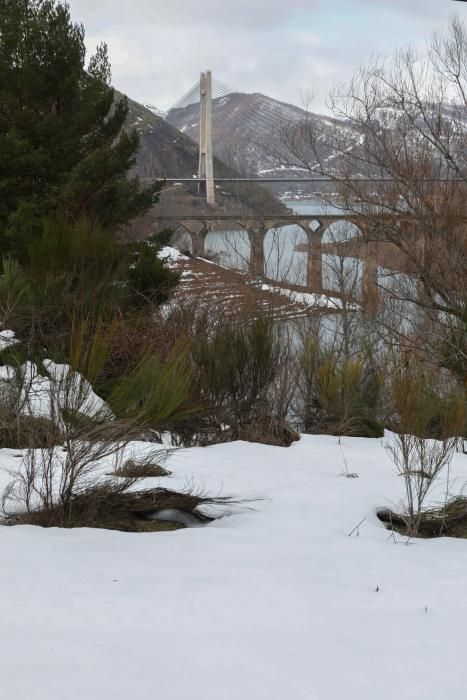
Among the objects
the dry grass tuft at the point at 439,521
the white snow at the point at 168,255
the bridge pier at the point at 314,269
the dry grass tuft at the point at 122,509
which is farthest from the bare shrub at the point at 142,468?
the bridge pier at the point at 314,269

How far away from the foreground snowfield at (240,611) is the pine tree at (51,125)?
10.2 meters

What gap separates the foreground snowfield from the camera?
2.38 meters

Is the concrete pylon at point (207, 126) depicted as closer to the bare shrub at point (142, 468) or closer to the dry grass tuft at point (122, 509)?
the bare shrub at point (142, 468)

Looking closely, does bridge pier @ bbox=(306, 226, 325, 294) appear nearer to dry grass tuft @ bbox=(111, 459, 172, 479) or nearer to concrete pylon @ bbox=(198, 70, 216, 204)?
dry grass tuft @ bbox=(111, 459, 172, 479)

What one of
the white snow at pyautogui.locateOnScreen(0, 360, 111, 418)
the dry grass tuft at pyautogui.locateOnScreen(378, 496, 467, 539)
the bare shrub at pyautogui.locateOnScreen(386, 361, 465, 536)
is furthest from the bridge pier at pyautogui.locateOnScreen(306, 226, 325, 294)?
the dry grass tuft at pyautogui.locateOnScreen(378, 496, 467, 539)

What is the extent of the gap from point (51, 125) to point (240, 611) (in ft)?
41.0

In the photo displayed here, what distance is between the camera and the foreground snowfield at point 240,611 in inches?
93.6

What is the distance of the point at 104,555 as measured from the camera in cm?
344

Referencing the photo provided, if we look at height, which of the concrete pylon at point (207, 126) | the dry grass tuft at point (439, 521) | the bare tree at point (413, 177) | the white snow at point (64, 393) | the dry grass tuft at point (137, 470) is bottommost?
the dry grass tuft at point (439, 521)

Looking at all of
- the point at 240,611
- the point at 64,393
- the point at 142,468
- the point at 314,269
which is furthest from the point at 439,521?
the point at 314,269

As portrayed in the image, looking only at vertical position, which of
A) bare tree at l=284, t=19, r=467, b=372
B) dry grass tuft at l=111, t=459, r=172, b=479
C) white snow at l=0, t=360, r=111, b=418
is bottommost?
dry grass tuft at l=111, t=459, r=172, b=479

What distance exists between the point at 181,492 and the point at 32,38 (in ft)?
40.0

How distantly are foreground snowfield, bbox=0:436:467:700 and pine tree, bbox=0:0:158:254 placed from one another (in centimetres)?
1016

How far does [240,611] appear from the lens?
9.61ft
